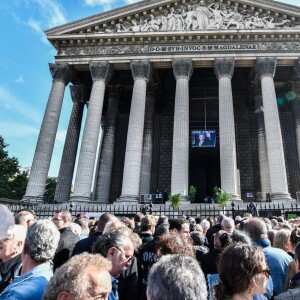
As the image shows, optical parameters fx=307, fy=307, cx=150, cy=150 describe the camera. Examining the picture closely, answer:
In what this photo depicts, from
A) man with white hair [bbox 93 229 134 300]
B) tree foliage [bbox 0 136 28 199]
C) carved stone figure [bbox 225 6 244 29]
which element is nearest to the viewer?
man with white hair [bbox 93 229 134 300]

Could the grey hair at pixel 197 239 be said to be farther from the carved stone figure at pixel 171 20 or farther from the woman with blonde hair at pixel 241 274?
the carved stone figure at pixel 171 20

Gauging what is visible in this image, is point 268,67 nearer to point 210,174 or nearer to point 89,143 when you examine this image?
point 210,174

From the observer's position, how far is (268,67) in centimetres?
2544

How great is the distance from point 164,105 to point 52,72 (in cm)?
1266

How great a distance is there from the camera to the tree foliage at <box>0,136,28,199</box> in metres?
38.1

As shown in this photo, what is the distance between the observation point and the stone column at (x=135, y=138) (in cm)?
2296

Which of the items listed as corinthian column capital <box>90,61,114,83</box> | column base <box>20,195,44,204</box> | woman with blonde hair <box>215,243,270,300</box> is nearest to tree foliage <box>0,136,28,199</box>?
column base <box>20,195,44,204</box>

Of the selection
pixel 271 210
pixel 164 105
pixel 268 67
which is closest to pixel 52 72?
pixel 164 105

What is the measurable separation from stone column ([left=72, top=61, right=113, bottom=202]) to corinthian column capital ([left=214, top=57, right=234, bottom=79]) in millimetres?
9413

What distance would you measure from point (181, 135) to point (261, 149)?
9320 mm

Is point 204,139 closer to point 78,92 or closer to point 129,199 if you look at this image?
point 129,199

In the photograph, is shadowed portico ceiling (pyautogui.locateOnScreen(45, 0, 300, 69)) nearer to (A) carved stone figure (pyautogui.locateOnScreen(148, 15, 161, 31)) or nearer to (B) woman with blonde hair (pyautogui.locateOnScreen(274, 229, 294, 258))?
(A) carved stone figure (pyautogui.locateOnScreen(148, 15, 161, 31))

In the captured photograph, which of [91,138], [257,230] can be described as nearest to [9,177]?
[91,138]

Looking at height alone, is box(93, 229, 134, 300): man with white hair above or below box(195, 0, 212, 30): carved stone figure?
below
